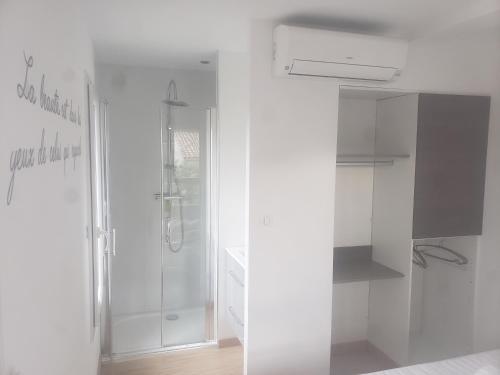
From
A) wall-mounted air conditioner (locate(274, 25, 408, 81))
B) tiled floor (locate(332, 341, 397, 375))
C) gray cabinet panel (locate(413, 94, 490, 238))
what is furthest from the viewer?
tiled floor (locate(332, 341, 397, 375))

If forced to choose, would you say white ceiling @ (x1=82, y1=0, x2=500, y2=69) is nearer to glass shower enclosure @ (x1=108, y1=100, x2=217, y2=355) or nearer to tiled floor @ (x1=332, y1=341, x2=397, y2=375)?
glass shower enclosure @ (x1=108, y1=100, x2=217, y2=355)

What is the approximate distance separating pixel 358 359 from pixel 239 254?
133 centimetres

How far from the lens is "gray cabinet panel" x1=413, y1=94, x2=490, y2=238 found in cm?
279

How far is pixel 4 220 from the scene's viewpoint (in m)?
0.81

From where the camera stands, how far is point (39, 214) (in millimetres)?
1112

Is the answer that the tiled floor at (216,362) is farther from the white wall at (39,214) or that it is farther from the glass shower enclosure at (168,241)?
the white wall at (39,214)

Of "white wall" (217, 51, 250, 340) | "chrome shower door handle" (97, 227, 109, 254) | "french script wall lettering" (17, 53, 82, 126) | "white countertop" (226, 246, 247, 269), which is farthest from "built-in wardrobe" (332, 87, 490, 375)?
"french script wall lettering" (17, 53, 82, 126)

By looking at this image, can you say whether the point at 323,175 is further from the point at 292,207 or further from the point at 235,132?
the point at 235,132

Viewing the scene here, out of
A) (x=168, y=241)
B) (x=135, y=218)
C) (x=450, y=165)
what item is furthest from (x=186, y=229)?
(x=450, y=165)

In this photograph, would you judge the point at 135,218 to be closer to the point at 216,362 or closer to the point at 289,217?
the point at 216,362

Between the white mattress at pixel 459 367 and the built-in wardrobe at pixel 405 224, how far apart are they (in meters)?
0.83

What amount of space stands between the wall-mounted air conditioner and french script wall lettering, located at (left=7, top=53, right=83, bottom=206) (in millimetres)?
1267

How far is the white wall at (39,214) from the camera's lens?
33.4 inches

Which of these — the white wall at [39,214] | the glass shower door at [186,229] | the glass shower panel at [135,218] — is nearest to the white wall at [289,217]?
the glass shower door at [186,229]
